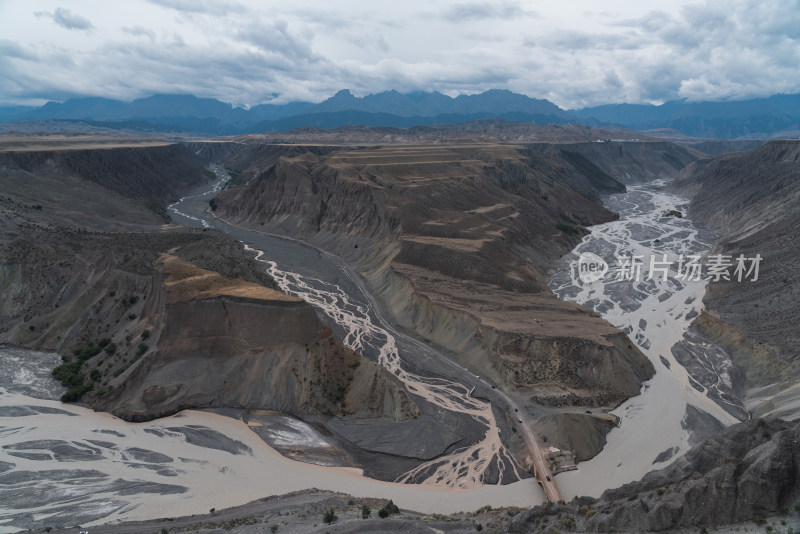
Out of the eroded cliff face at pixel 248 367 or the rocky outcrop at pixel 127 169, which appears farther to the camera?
the rocky outcrop at pixel 127 169

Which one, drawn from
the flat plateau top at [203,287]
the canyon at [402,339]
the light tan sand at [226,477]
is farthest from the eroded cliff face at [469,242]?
the flat plateau top at [203,287]

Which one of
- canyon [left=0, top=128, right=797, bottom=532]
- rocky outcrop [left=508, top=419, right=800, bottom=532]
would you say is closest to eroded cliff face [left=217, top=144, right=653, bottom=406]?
canyon [left=0, top=128, right=797, bottom=532]

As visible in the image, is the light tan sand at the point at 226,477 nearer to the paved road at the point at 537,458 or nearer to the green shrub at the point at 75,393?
the paved road at the point at 537,458

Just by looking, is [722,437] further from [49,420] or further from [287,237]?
[287,237]

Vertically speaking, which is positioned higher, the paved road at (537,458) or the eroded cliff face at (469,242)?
the eroded cliff face at (469,242)

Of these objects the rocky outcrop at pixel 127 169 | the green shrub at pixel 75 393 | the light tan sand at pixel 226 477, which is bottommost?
the light tan sand at pixel 226 477

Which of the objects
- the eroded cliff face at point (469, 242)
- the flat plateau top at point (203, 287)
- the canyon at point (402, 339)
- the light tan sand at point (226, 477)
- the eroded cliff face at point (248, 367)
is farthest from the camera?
the eroded cliff face at point (469, 242)

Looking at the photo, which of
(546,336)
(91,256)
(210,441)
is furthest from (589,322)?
(91,256)
